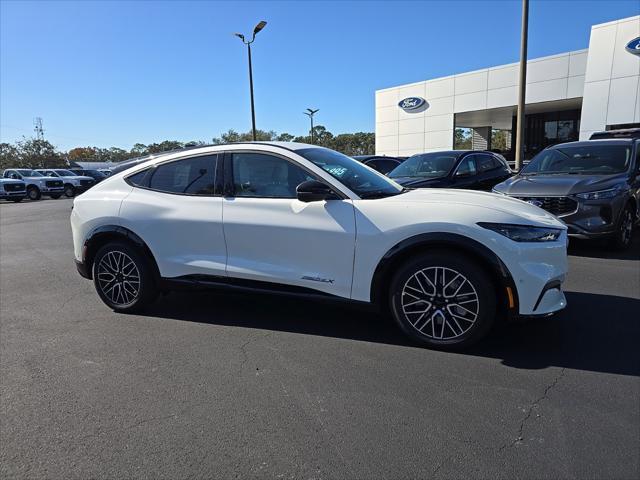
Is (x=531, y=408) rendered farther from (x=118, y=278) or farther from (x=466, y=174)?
(x=466, y=174)

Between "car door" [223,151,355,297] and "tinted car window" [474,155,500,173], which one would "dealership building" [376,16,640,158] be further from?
"car door" [223,151,355,297]

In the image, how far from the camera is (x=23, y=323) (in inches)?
175

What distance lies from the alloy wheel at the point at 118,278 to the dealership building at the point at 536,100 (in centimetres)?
2232

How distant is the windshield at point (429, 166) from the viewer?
9.36 meters

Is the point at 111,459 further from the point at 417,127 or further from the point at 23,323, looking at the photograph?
the point at 417,127

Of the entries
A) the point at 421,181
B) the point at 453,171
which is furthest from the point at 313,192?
the point at 453,171

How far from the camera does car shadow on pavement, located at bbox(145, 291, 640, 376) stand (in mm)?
3307

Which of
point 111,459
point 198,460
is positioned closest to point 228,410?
point 198,460

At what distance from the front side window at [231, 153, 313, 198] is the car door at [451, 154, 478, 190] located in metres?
6.01

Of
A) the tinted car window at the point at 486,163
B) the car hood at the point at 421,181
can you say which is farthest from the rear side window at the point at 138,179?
the tinted car window at the point at 486,163

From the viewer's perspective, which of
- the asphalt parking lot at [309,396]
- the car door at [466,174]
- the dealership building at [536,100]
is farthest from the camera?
the dealership building at [536,100]

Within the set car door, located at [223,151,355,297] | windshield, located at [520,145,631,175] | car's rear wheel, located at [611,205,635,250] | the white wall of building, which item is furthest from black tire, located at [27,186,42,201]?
the white wall of building

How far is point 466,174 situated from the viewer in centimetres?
942

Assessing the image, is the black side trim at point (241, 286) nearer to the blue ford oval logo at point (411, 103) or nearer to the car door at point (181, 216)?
the car door at point (181, 216)
